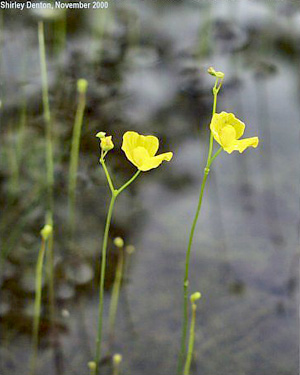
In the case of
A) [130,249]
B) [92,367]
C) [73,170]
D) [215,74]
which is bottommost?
[92,367]

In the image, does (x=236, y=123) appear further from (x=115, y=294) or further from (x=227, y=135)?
(x=115, y=294)

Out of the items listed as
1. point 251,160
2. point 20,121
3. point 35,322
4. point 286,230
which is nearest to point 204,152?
point 251,160

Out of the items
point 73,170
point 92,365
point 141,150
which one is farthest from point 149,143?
point 73,170

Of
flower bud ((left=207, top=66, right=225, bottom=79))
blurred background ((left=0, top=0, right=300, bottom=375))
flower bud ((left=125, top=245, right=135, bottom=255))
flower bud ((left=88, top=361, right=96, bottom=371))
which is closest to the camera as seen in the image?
flower bud ((left=207, top=66, right=225, bottom=79))

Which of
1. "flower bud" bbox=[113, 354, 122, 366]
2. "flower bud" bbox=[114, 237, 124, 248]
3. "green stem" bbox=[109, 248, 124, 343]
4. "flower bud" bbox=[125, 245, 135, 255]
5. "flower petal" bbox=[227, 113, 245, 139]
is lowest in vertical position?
"flower bud" bbox=[113, 354, 122, 366]

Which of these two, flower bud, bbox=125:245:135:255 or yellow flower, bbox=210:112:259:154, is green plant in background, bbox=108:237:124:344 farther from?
yellow flower, bbox=210:112:259:154

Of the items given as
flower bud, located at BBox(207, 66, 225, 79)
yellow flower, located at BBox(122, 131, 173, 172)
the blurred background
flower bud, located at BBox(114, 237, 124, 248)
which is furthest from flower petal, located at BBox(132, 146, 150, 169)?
the blurred background

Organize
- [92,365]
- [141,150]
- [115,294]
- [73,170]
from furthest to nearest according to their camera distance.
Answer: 1. [73,170]
2. [115,294]
3. [92,365]
4. [141,150]
